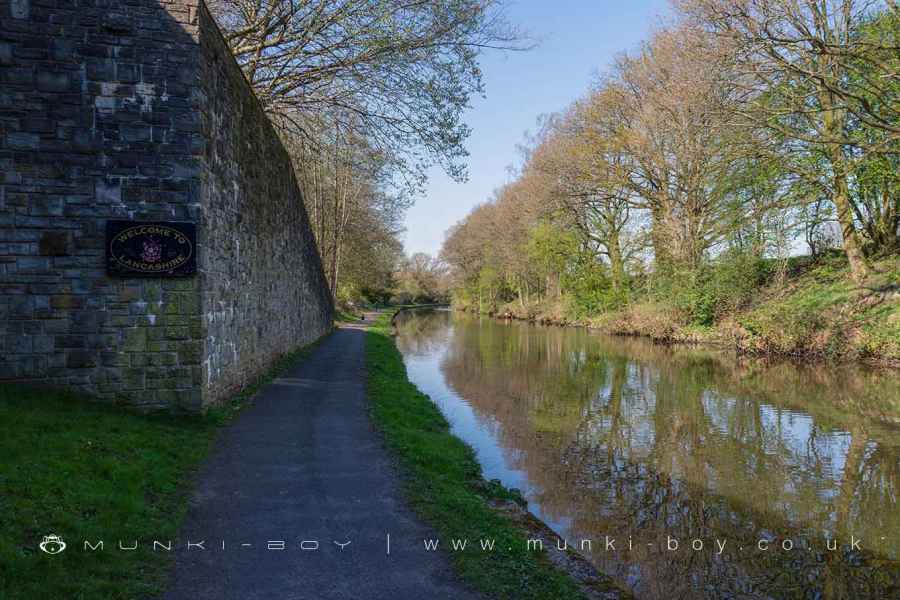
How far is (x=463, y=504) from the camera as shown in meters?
5.18

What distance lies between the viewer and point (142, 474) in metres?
4.99

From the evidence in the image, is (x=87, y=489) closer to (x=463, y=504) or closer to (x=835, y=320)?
(x=463, y=504)

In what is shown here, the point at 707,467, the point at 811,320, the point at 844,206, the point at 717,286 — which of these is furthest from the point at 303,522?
the point at 717,286

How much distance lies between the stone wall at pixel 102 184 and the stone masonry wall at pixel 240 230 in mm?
103

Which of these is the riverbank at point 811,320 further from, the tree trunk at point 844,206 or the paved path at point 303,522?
the paved path at point 303,522

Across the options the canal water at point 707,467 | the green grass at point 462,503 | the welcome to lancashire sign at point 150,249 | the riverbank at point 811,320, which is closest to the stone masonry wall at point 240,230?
the welcome to lancashire sign at point 150,249

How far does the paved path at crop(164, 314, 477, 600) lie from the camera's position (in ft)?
11.8

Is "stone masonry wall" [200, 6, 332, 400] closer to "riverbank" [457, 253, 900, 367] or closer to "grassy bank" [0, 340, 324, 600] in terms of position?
"grassy bank" [0, 340, 324, 600]

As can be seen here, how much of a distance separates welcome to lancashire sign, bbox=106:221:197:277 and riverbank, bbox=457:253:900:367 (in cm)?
1693

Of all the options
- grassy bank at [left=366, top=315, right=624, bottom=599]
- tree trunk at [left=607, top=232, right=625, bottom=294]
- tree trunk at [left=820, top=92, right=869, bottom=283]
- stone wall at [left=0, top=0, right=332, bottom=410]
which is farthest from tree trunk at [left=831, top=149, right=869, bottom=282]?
stone wall at [left=0, top=0, right=332, bottom=410]

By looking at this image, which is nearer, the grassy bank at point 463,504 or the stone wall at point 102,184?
the grassy bank at point 463,504

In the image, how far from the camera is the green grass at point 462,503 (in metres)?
3.88

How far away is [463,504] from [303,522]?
4.78 ft

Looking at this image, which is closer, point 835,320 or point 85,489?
point 85,489
